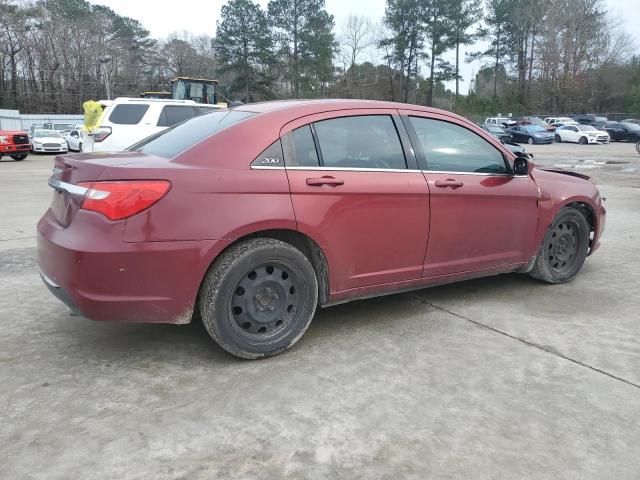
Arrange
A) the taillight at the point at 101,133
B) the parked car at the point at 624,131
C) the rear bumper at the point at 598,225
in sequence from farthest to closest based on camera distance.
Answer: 1. the parked car at the point at 624,131
2. the taillight at the point at 101,133
3. the rear bumper at the point at 598,225

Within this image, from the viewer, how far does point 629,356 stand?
3311mm

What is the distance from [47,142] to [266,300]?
87.5ft

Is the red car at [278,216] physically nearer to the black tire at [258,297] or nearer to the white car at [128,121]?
the black tire at [258,297]

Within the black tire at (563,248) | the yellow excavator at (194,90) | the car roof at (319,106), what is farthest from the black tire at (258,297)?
the yellow excavator at (194,90)

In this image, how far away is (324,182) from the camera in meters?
3.31

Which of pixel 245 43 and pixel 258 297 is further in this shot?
pixel 245 43

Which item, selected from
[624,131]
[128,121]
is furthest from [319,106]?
[624,131]

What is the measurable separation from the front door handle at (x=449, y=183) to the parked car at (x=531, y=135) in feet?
113

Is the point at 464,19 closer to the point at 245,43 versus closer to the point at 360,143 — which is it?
the point at 245,43

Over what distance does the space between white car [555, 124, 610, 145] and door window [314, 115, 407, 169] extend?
3557cm

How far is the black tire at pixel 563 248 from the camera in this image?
465 centimetres

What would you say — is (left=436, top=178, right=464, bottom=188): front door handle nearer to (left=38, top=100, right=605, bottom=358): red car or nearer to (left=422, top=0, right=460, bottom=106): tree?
(left=38, top=100, right=605, bottom=358): red car

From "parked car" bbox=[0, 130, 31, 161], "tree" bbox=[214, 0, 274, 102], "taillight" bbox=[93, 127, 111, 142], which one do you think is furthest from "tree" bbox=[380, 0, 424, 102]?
"taillight" bbox=[93, 127, 111, 142]

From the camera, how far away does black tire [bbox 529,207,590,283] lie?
4.65 meters
